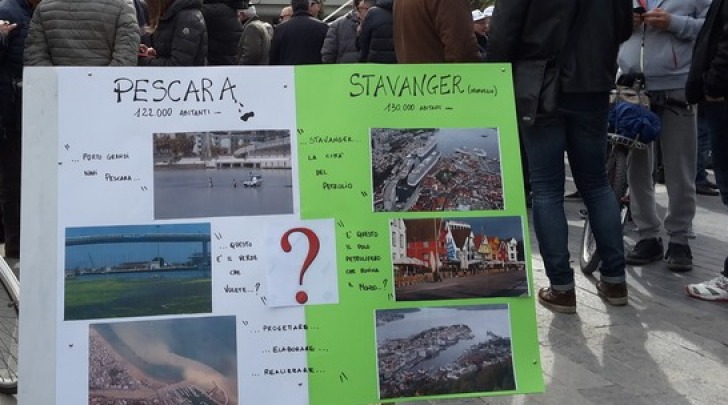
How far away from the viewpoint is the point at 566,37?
190 inches

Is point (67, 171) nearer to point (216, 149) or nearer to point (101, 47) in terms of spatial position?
point (216, 149)

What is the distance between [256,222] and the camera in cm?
290

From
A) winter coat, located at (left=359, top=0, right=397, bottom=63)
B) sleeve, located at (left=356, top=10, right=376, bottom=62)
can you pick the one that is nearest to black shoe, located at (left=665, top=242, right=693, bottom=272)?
winter coat, located at (left=359, top=0, right=397, bottom=63)

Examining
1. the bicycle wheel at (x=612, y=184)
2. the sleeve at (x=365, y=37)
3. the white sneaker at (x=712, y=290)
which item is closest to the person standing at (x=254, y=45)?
the sleeve at (x=365, y=37)

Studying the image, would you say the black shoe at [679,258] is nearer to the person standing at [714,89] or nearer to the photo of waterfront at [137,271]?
the person standing at [714,89]

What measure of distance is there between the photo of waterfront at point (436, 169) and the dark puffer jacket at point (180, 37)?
354 centimetres

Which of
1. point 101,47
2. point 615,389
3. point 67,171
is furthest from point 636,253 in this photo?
point 67,171

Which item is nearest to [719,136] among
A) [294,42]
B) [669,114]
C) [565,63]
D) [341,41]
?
[669,114]

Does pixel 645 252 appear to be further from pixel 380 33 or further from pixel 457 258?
pixel 457 258

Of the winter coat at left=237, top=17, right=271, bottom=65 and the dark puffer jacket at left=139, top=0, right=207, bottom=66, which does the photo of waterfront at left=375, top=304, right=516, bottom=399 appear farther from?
the winter coat at left=237, top=17, right=271, bottom=65

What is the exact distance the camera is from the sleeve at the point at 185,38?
635 centimetres

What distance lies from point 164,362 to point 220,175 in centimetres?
52

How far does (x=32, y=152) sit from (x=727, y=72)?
3431 millimetres

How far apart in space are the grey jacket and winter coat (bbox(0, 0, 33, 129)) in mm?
3642
